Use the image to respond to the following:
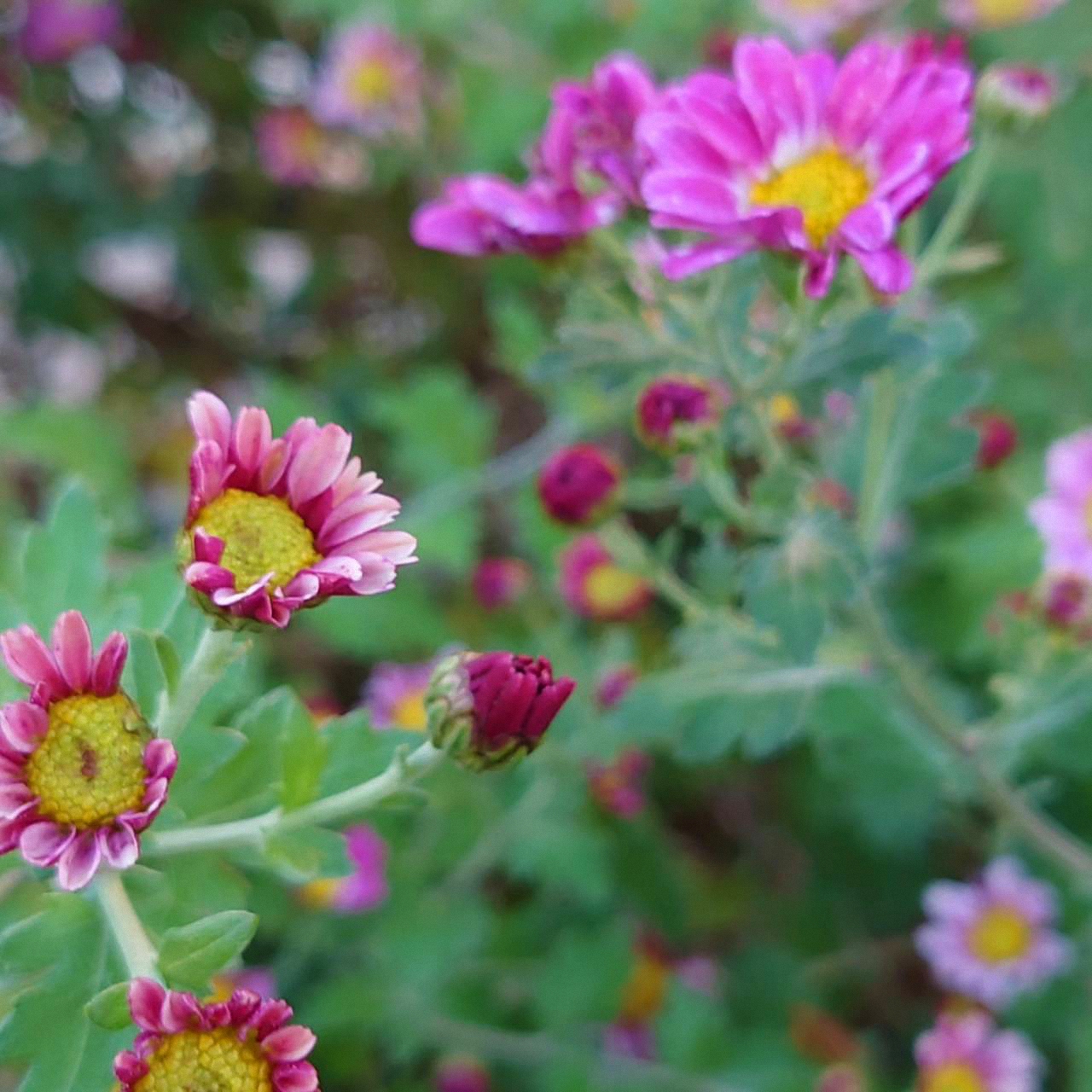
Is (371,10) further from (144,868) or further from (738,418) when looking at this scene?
(144,868)

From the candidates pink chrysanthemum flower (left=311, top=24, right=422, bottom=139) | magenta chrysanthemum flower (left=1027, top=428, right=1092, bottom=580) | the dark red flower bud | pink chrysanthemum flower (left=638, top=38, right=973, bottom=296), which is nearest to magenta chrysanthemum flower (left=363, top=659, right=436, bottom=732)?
the dark red flower bud

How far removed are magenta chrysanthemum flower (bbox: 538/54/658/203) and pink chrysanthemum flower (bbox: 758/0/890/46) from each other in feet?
2.63

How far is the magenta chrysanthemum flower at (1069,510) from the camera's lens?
3.01ft

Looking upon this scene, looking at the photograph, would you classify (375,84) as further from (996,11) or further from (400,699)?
(400,699)

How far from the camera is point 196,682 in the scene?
601 millimetres

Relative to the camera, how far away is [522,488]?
59.5 inches

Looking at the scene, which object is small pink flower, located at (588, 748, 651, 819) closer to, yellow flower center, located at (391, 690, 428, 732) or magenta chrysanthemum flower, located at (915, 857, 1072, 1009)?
yellow flower center, located at (391, 690, 428, 732)

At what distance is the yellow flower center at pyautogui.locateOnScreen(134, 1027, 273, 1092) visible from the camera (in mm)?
512

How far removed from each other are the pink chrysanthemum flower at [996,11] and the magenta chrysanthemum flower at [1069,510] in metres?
0.58

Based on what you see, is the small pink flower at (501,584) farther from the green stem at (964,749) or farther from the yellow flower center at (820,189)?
the yellow flower center at (820,189)

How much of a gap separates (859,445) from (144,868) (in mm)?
507

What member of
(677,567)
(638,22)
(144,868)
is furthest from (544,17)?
(144,868)

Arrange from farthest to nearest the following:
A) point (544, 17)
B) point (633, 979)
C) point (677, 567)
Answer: point (677, 567) → point (544, 17) → point (633, 979)

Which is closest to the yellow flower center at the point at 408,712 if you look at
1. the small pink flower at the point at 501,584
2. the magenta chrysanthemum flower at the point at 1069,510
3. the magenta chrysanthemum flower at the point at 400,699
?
the magenta chrysanthemum flower at the point at 400,699
